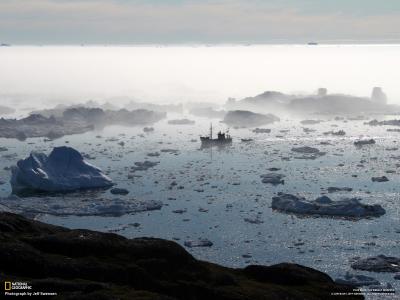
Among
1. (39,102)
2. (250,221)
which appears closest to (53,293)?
(250,221)

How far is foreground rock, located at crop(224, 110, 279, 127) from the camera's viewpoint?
126 meters

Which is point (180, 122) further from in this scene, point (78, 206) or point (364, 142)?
point (78, 206)

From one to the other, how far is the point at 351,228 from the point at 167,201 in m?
19.4

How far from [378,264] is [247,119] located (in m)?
87.9

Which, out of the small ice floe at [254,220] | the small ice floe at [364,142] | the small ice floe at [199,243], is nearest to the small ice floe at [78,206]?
the small ice floe at [254,220]

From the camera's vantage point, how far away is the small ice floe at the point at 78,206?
55094mm

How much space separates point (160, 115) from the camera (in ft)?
450

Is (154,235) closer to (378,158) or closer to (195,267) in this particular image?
(195,267)

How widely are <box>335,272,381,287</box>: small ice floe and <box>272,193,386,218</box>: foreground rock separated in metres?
15.1

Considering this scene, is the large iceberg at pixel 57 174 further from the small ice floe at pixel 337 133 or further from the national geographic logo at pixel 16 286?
the small ice floe at pixel 337 133

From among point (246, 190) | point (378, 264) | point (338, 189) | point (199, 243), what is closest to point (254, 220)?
point (199, 243)

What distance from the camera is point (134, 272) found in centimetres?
3666

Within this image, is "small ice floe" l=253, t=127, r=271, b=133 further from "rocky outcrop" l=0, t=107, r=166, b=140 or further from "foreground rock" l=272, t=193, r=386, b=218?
"foreground rock" l=272, t=193, r=386, b=218

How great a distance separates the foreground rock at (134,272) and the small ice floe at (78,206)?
13045 millimetres
